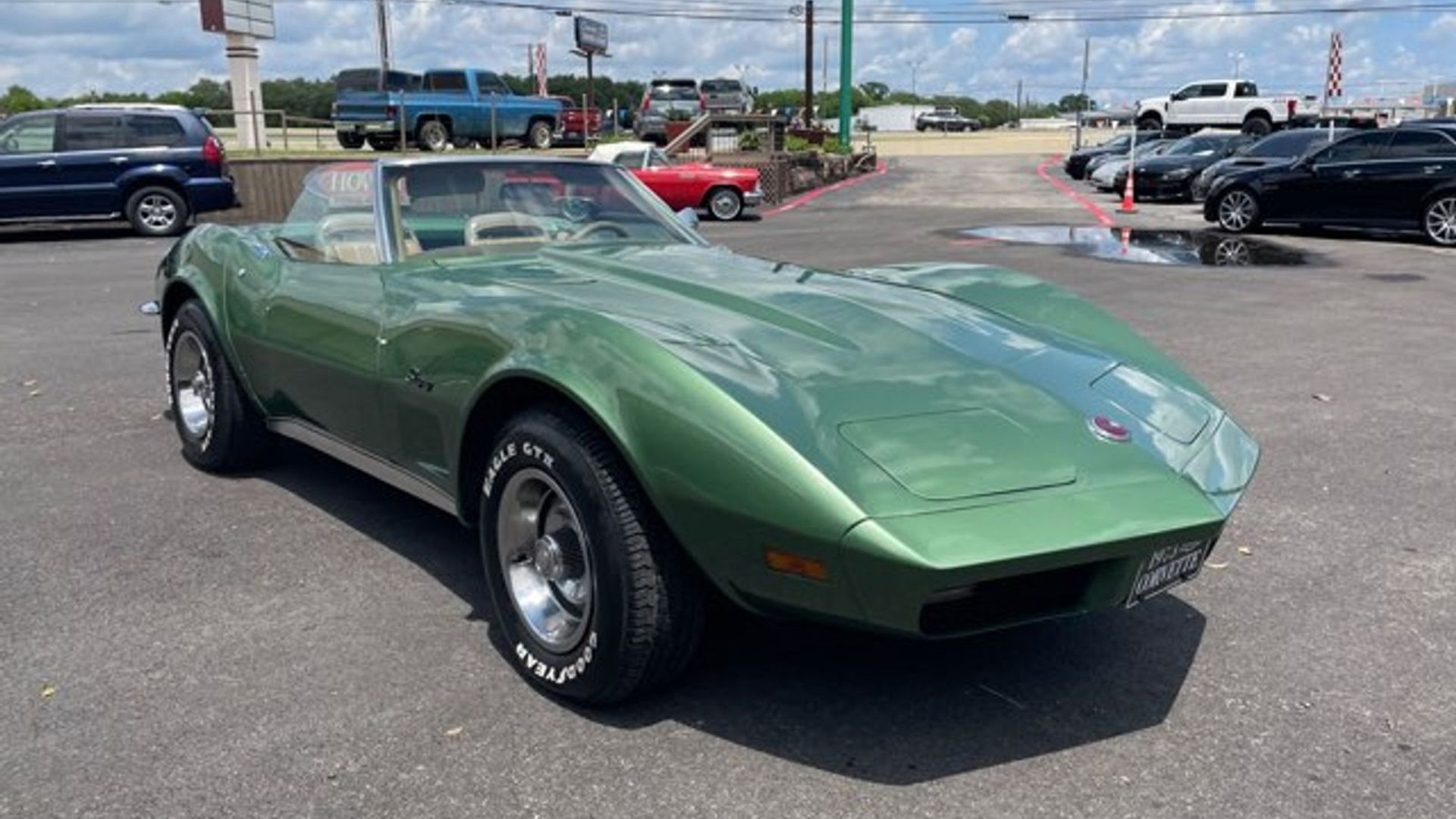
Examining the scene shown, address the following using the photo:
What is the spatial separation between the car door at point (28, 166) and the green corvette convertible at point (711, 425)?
538 inches

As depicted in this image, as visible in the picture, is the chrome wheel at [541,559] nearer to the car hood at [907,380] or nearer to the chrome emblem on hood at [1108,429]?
the car hood at [907,380]

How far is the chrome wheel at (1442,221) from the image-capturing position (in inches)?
586

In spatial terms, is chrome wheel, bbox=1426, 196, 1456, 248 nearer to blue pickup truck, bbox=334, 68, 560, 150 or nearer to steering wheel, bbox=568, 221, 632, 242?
steering wheel, bbox=568, 221, 632, 242

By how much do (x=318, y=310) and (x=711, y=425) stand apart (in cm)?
203

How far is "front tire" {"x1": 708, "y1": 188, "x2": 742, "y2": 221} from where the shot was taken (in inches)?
827

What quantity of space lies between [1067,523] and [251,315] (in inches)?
131

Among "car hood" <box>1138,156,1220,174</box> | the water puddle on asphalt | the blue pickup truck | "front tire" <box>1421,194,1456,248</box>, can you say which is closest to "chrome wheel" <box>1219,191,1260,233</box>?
the water puddle on asphalt

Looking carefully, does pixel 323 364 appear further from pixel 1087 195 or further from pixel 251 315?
pixel 1087 195

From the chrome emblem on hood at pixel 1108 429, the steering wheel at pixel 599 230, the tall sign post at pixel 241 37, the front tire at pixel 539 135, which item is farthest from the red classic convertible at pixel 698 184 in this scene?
the chrome emblem on hood at pixel 1108 429

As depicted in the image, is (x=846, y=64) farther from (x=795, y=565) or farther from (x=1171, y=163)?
(x=795, y=565)

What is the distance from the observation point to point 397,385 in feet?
11.8

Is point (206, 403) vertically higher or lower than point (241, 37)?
lower

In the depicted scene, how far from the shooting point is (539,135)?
3212cm

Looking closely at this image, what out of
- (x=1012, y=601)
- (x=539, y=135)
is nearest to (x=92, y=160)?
(x=1012, y=601)
